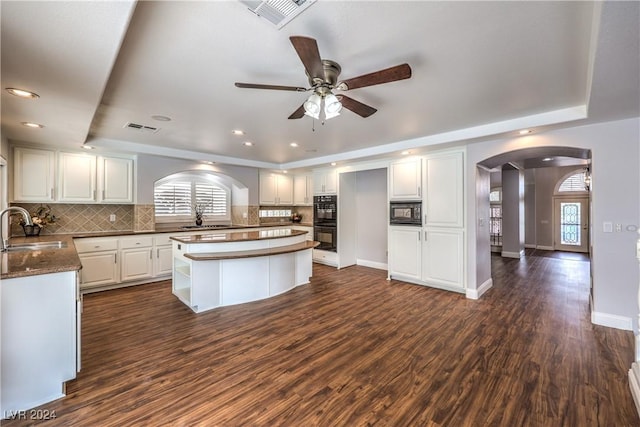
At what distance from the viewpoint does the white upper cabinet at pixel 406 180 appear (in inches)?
189

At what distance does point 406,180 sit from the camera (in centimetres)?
495

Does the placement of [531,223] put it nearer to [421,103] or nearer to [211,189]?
[421,103]

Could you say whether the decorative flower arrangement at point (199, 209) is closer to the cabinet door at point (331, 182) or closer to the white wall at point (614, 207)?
the cabinet door at point (331, 182)

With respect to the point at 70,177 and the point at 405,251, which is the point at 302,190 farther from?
the point at 70,177

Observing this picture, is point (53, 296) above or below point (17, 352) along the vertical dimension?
above

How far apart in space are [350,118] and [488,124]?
1.80 m

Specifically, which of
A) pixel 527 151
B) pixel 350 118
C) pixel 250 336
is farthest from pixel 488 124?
pixel 250 336

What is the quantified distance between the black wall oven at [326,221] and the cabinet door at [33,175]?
4700 millimetres

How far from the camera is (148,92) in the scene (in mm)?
2625

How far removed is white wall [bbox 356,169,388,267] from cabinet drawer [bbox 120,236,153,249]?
4289mm

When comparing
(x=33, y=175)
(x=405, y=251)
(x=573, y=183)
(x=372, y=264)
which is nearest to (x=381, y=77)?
(x=405, y=251)

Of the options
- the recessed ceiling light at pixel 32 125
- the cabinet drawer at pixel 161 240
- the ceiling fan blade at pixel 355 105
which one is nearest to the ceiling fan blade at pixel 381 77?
the ceiling fan blade at pixel 355 105

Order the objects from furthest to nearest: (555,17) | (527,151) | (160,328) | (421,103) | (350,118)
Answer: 1. (527,151)
2. (350,118)
3. (160,328)
4. (421,103)
5. (555,17)

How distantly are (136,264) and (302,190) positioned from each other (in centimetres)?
401
